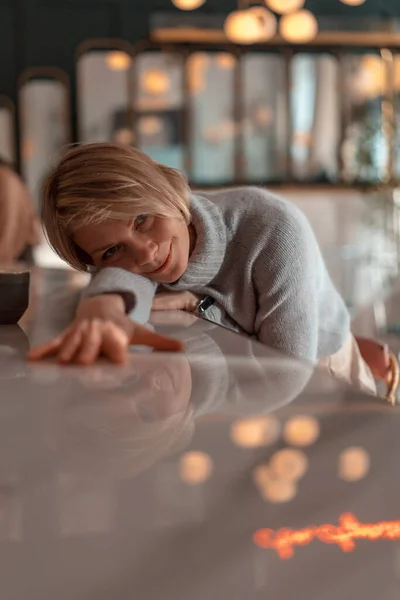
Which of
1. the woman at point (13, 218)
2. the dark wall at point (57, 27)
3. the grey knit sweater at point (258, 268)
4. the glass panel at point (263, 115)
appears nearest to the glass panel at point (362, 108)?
the glass panel at point (263, 115)

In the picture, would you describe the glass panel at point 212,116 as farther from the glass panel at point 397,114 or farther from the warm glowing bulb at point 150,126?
the glass panel at point 397,114

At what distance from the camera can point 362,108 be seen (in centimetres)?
767

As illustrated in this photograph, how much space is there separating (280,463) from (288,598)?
14 cm

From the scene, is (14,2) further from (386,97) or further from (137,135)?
(386,97)

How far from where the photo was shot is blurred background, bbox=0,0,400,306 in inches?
280

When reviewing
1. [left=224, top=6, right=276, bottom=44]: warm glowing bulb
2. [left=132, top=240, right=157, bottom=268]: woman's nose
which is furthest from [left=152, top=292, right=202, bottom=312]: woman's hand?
[left=224, top=6, right=276, bottom=44]: warm glowing bulb

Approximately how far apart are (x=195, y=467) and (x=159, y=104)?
23.0 feet

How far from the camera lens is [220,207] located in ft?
5.23

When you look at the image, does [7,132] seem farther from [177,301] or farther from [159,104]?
[177,301]

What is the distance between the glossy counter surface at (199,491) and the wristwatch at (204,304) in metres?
0.86

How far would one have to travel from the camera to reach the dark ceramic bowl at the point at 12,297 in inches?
47.7

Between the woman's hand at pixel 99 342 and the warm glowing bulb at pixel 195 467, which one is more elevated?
the warm glowing bulb at pixel 195 467

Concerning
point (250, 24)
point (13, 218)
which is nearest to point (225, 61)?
point (250, 24)

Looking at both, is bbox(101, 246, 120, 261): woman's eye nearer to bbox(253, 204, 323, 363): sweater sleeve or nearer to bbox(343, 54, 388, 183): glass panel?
bbox(253, 204, 323, 363): sweater sleeve
